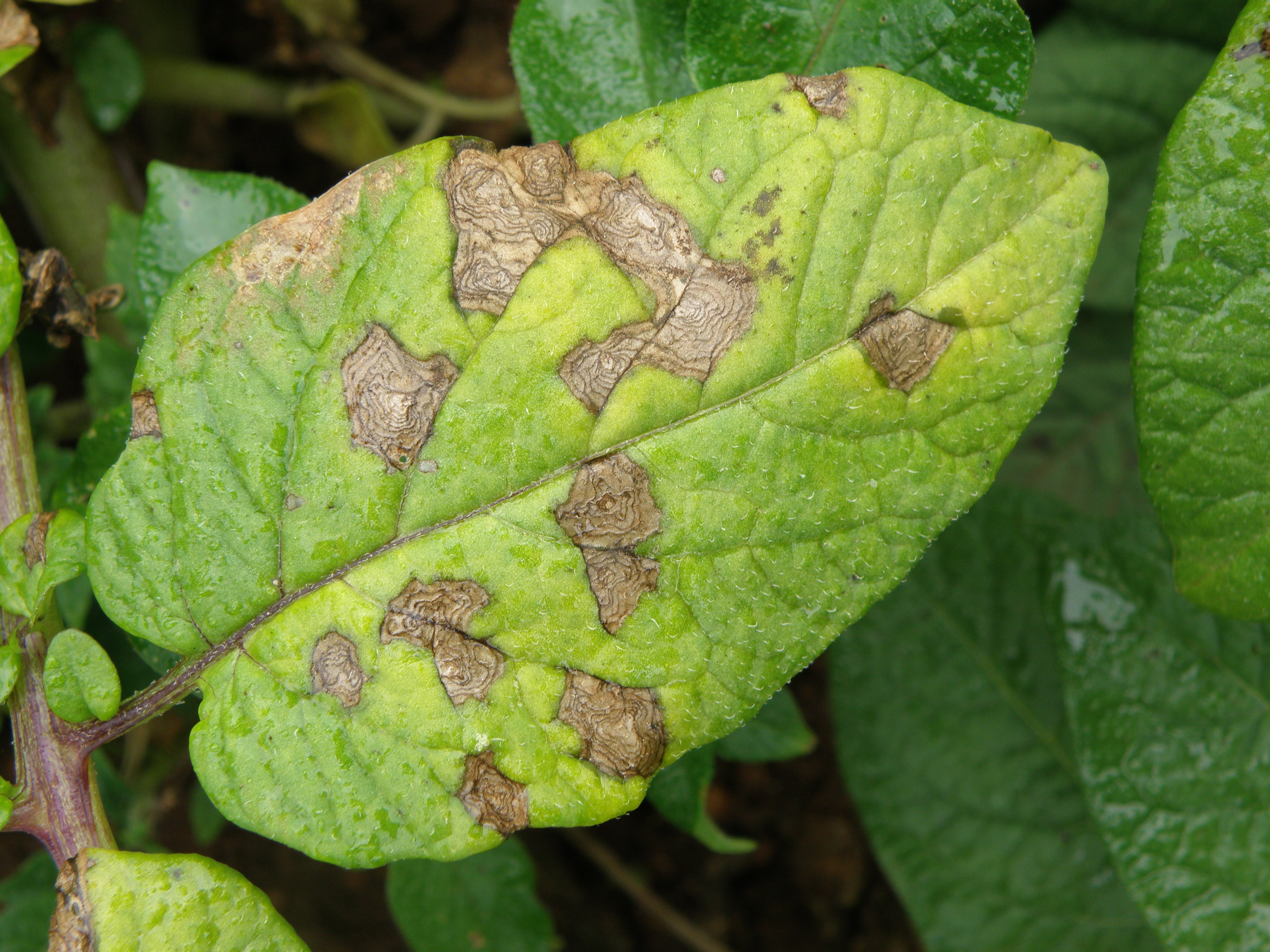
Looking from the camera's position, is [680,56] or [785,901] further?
[785,901]

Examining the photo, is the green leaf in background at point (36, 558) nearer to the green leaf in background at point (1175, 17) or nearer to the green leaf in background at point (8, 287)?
the green leaf in background at point (8, 287)

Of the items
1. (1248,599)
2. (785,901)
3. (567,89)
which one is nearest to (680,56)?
(567,89)

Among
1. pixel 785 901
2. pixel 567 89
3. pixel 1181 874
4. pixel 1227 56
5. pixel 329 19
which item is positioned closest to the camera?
pixel 1227 56

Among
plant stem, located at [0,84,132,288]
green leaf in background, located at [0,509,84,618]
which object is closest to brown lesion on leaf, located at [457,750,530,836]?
green leaf in background, located at [0,509,84,618]

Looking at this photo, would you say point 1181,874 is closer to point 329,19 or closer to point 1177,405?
point 1177,405

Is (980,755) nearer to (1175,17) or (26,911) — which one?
(1175,17)

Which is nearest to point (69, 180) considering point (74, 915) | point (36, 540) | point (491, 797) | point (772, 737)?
point (36, 540)

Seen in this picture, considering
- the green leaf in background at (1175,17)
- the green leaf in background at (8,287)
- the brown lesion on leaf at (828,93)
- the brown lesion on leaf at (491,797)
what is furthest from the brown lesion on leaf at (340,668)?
the green leaf in background at (1175,17)

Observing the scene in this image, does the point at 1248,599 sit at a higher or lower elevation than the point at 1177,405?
lower
